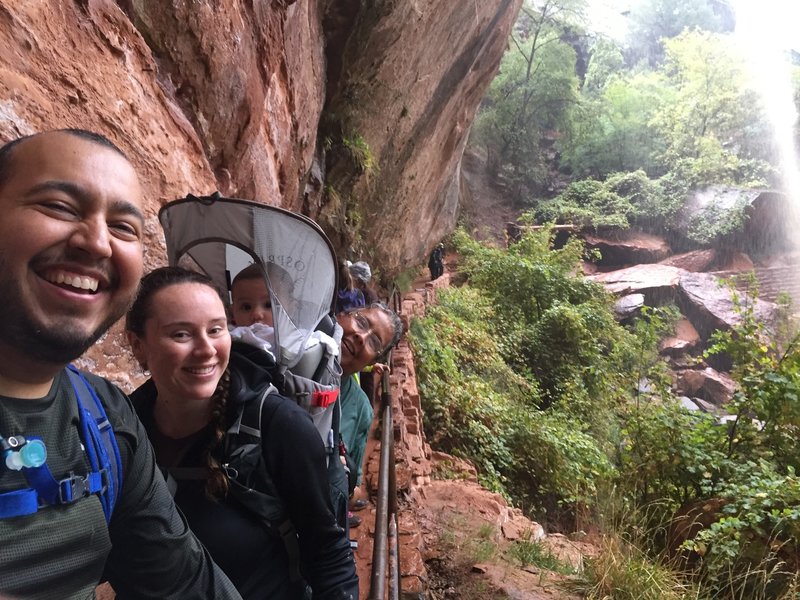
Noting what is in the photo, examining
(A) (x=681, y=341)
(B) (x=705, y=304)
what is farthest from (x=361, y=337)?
(B) (x=705, y=304)

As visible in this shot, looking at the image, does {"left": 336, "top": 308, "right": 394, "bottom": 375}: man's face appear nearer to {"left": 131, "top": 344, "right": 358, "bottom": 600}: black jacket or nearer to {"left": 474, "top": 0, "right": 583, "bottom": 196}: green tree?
{"left": 131, "top": 344, "right": 358, "bottom": 600}: black jacket

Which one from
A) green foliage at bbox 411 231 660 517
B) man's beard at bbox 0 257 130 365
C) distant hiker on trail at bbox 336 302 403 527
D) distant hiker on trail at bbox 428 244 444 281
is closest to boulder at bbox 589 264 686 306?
green foliage at bbox 411 231 660 517

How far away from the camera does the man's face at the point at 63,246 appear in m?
0.74

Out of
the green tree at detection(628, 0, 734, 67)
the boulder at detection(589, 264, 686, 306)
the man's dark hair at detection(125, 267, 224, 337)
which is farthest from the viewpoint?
the green tree at detection(628, 0, 734, 67)

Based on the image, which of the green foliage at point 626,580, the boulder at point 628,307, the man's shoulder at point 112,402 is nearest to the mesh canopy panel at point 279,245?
the man's shoulder at point 112,402

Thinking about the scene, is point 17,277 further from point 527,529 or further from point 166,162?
point 527,529

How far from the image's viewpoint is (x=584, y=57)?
107 feet

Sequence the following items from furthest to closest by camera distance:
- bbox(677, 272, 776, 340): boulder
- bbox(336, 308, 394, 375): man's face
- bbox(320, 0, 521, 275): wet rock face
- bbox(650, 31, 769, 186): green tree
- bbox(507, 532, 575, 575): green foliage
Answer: bbox(650, 31, 769, 186): green tree
bbox(677, 272, 776, 340): boulder
bbox(320, 0, 521, 275): wet rock face
bbox(507, 532, 575, 575): green foliage
bbox(336, 308, 394, 375): man's face

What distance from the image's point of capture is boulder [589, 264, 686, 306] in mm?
19906

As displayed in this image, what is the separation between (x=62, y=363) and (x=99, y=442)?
16cm

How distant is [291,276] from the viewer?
1.86 m

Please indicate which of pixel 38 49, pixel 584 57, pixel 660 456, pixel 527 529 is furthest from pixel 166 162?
pixel 584 57

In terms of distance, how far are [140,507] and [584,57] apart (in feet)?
125

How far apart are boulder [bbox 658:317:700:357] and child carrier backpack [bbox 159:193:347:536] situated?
63.3 ft
